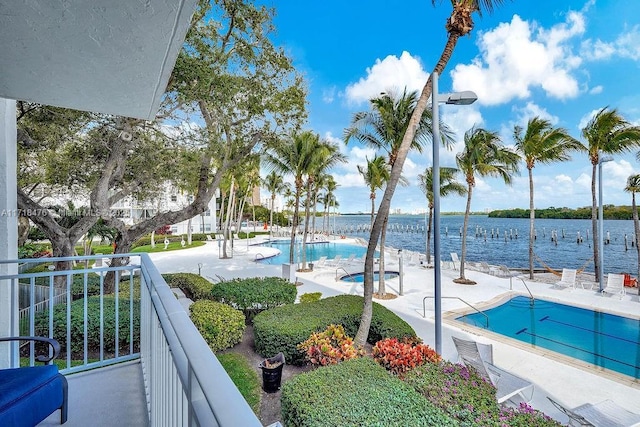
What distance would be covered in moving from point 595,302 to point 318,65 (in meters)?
20.4

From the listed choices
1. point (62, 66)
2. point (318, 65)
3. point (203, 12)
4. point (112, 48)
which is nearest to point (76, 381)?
point (62, 66)

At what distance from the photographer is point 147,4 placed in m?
1.63

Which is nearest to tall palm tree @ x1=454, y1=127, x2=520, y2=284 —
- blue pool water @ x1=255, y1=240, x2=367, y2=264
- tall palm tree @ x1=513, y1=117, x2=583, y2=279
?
tall palm tree @ x1=513, y1=117, x2=583, y2=279

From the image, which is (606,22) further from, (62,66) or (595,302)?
(62,66)

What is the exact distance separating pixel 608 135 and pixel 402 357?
1433 cm

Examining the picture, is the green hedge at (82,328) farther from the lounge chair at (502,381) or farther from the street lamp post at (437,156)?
the lounge chair at (502,381)

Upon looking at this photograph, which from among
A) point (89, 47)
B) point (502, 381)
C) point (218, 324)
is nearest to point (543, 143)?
point (502, 381)

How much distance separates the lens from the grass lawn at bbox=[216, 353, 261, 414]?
456cm

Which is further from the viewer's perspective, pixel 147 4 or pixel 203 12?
pixel 203 12

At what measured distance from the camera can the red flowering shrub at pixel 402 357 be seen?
507 cm

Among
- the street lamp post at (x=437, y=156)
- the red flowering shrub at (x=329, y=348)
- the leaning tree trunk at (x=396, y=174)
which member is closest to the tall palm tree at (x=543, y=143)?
the leaning tree trunk at (x=396, y=174)

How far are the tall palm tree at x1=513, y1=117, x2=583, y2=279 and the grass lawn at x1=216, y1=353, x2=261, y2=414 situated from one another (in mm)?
14532

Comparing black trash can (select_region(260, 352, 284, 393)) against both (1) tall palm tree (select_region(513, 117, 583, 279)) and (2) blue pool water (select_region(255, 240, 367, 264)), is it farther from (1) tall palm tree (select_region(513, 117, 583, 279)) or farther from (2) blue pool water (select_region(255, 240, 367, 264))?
(2) blue pool water (select_region(255, 240, 367, 264))

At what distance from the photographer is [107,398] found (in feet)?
8.79
